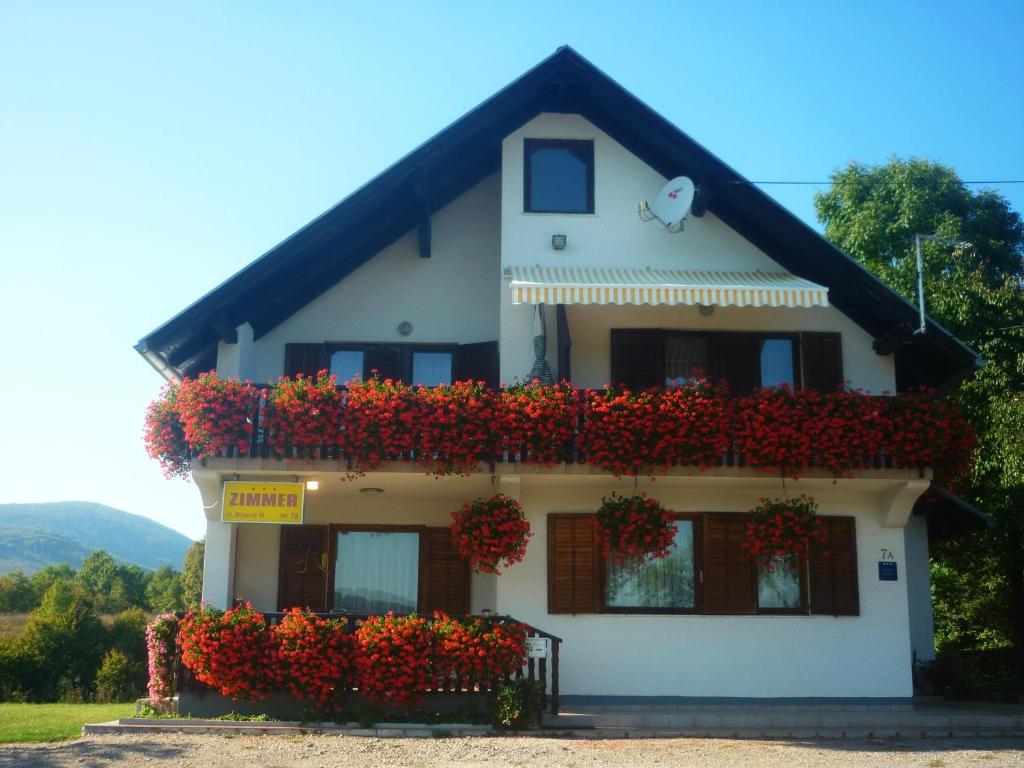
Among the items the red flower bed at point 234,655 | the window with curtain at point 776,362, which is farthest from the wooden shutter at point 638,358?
the red flower bed at point 234,655

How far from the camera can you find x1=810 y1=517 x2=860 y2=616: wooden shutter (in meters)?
17.7

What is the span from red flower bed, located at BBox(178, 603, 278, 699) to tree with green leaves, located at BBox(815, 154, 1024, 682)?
15160 millimetres

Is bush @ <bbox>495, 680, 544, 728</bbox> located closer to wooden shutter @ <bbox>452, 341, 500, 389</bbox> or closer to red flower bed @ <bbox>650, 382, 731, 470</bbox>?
red flower bed @ <bbox>650, 382, 731, 470</bbox>

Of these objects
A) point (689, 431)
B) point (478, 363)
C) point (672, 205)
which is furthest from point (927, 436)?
point (478, 363)

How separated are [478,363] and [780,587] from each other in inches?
241

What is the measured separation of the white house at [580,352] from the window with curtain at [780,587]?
1.9 inches

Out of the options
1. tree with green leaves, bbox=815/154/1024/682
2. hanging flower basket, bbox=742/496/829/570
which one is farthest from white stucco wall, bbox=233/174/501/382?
tree with green leaves, bbox=815/154/1024/682

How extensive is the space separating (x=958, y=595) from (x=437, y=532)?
20.8m

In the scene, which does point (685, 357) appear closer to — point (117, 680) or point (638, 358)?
point (638, 358)

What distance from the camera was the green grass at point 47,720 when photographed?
15328mm

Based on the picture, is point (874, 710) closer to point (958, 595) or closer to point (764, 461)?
point (764, 461)

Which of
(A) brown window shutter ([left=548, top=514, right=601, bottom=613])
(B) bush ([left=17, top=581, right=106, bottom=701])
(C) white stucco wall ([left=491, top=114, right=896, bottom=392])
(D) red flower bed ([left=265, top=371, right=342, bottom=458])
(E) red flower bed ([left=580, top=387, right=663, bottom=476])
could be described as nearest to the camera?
(D) red flower bed ([left=265, top=371, right=342, bottom=458])

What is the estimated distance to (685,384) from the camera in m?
17.8

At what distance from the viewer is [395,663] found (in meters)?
15.4
